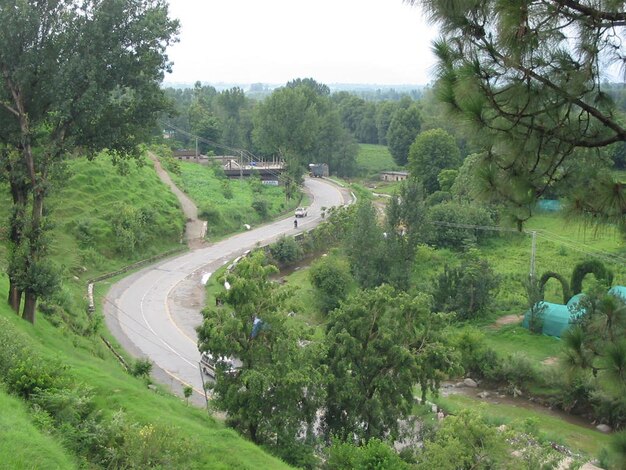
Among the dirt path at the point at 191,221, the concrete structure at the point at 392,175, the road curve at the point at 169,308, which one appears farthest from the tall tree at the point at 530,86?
the concrete structure at the point at 392,175

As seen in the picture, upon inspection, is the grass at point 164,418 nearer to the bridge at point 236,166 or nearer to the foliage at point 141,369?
the foliage at point 141,369

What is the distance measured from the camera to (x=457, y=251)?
118 feet

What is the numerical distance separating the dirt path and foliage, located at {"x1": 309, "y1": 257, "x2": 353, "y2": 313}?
414 inches

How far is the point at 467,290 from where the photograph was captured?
84.2 ft

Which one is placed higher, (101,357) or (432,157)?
(432,157)

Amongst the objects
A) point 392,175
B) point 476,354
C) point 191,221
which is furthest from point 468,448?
point 392,175

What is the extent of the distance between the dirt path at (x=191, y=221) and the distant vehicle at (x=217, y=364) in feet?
52.0

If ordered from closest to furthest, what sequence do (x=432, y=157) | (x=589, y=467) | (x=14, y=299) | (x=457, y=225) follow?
(x=589, y=467) → (x=14, y=299) → (x=457, y=225) → (x=432, y=157)

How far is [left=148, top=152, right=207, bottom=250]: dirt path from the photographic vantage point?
35281 millimetres

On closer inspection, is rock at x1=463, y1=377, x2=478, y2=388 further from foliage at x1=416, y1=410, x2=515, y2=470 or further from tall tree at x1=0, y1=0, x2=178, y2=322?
tall tree at x1=0, y1=0, x2=178, y2=322

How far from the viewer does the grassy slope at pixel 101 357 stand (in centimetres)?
887

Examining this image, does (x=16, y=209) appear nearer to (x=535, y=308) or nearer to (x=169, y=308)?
(x=169, y=308)

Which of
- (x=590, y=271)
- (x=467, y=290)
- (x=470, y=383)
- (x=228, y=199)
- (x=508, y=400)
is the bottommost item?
(x=508, y=400)

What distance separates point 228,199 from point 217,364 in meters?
32.1
